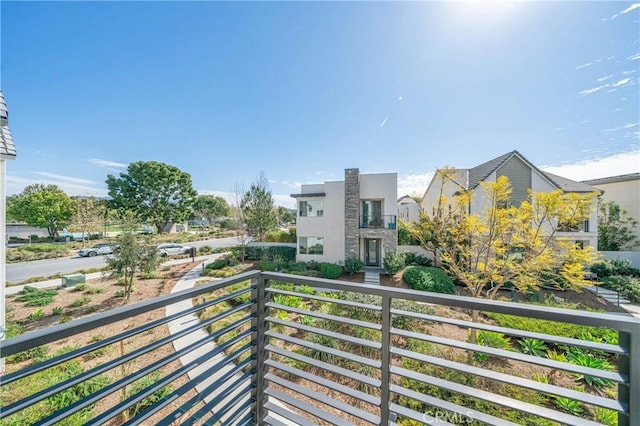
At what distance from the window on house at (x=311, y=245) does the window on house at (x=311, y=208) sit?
1.43 metres

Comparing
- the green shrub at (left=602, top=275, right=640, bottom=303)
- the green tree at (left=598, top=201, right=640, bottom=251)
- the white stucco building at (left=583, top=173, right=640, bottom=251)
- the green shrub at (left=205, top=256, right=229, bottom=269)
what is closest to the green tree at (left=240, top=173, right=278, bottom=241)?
the green shrub at (left=205, top=256, right=229, bottom=269)

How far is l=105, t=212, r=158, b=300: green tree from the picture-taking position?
8.45 m

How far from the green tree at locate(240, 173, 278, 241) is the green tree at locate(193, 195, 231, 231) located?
20.2 m

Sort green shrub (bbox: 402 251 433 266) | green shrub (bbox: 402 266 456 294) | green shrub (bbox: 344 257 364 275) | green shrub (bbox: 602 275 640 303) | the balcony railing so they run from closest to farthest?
green shrub (bbox: 402 266 456 294), green shrub (bbox: 602 275 640 303), green shrub (bbox: 344 257 364 275), green shrub (bbox: 402 251 433 266), the balcony railing

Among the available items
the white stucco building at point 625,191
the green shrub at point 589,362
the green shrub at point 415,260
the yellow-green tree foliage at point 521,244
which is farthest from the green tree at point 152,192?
the white stucco building at point 625,191

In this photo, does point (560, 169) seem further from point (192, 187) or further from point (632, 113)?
point (192, 187)

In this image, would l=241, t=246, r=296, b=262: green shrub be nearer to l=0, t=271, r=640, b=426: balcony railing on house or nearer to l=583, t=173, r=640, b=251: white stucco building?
l=0, t=271, r=640, b=426: balcony railing on house

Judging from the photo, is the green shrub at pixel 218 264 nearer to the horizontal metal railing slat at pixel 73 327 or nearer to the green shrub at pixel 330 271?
the green shrub at pixel 330 271

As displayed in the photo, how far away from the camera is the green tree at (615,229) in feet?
47.4

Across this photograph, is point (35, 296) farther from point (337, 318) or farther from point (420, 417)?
point (420, 417)

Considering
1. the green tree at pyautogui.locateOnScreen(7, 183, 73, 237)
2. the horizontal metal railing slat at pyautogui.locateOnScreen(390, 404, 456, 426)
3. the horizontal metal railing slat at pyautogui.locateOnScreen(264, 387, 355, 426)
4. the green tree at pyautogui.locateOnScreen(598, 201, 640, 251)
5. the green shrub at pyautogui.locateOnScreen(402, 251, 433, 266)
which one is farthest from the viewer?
the green tree at pyautogui.locateOnScreen(7, 183, 73, 237)

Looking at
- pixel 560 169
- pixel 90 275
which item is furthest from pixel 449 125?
pixel 90 275

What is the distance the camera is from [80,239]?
22922mm

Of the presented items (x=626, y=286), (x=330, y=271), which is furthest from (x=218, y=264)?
(x=626, y=286)
